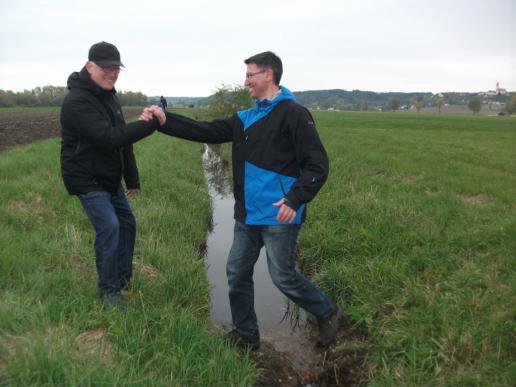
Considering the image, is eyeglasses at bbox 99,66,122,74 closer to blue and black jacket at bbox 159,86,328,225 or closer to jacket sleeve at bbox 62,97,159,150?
jacket sleeve at bbox 62,97,159,150

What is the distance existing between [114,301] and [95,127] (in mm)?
1489

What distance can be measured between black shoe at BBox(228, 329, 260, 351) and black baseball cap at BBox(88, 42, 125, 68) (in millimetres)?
2606

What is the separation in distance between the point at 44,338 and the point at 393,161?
428 inches

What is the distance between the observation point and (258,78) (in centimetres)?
332

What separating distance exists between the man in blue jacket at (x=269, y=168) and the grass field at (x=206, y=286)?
776 mm

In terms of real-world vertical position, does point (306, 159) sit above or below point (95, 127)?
below

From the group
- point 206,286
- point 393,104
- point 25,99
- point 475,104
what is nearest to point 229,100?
point 206,286

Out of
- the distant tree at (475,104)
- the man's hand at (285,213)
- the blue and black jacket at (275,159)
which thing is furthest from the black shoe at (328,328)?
the distant tree at (475,104)

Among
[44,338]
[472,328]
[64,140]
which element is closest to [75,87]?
[64,140]

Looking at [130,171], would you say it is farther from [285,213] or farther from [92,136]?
[285,213]

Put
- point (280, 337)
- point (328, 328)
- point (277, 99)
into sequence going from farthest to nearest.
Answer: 1. point (280, 337)
2. point (328, 328)
3. point (277, 99)

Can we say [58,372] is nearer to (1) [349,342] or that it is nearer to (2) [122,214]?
(2) [122,214]

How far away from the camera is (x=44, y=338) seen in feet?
8.89

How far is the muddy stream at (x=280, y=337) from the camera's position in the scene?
372cm
